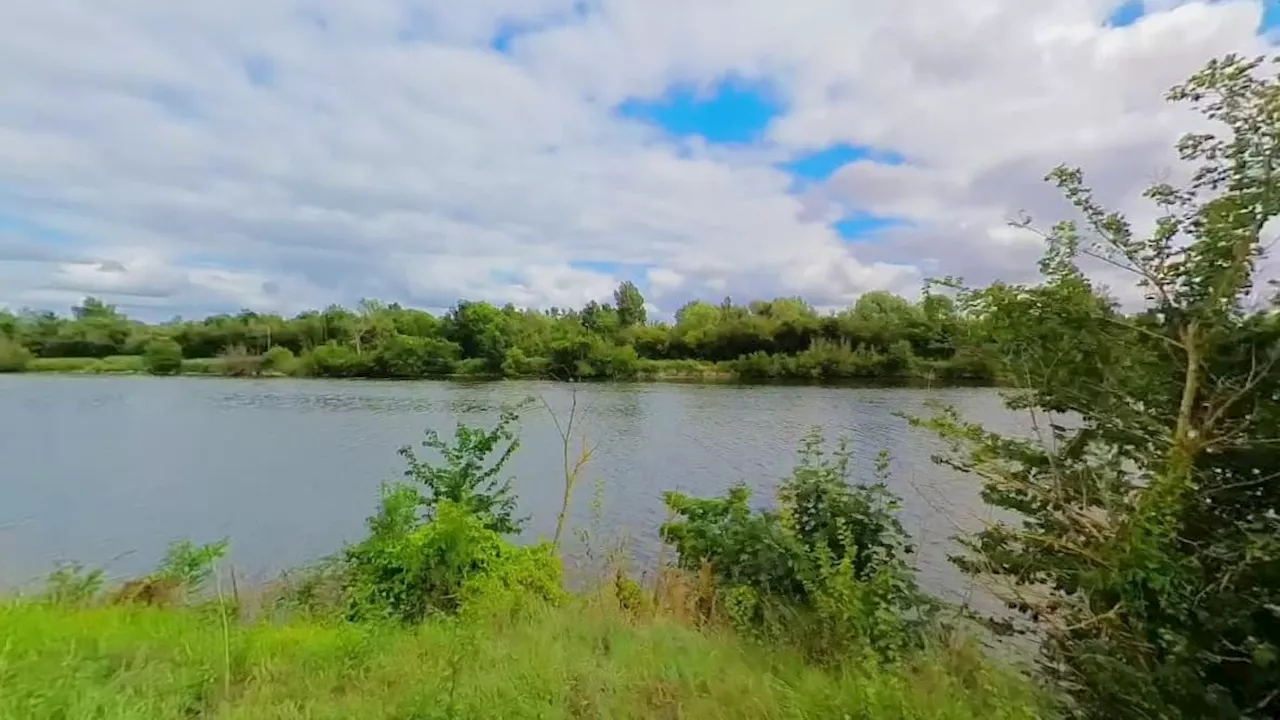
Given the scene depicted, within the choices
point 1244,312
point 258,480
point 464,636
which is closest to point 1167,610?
point 1244,312

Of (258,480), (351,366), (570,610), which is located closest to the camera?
Answer: (570,610)

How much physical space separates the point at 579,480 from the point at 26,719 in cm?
1218

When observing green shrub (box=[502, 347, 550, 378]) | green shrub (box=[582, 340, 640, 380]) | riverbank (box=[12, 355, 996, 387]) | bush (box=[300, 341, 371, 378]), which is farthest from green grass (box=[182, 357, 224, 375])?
green shrub (box=[582, 340, 640, 380])

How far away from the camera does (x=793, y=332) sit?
49.9 meters

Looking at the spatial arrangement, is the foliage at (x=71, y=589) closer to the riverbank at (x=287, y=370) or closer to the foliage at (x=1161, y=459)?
the foliage at (x=1161, y=459)

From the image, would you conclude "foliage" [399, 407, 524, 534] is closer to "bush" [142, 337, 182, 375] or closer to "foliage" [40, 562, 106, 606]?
"foliage" [40, 562, 106, 606]

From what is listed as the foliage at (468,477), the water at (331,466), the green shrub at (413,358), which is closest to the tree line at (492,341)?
the green shrub at (413,358)

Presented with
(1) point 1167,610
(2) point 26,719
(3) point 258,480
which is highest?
(1) point 1167,610

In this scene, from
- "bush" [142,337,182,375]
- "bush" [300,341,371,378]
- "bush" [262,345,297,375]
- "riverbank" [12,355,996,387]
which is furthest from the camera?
"bush" [142,337,182,375]

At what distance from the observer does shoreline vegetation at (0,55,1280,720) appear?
2.85m

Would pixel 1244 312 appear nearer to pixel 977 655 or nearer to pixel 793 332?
pixel 977 655

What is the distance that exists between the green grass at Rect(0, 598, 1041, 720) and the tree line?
30.9 meters

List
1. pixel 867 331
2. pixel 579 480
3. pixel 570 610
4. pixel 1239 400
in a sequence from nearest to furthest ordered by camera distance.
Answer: pixel 1239 400
pixel 570 610
pixel 579 480
pixel 867 331

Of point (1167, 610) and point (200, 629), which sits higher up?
point (1167, 610)
